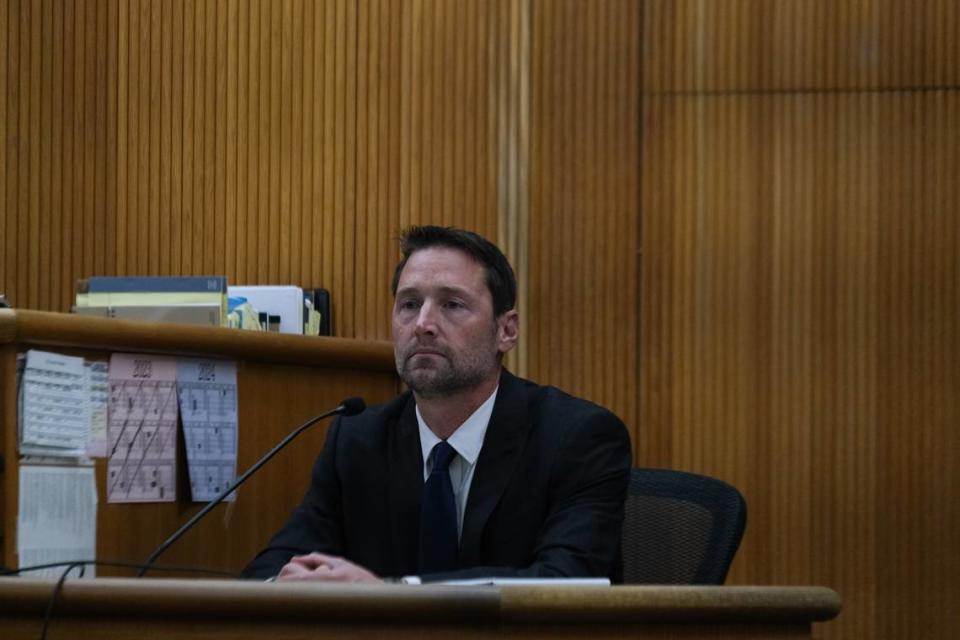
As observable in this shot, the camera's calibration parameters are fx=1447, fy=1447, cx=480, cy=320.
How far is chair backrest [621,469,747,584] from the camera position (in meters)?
2.76

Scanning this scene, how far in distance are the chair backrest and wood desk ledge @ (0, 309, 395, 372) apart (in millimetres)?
984

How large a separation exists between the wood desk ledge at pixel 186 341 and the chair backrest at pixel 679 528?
0.98 m

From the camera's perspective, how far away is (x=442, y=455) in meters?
2.96

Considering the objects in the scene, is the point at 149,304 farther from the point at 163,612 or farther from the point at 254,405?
the point at 163,612

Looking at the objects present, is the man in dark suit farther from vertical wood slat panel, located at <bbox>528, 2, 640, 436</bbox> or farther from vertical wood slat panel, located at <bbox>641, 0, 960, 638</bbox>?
vertical wood slat panel, located at <bbox>641, 0, 960, 638</bbox>

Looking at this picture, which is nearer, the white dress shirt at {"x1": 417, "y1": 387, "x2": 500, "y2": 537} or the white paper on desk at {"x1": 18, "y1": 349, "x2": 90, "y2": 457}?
the white paper on desk at {"x1": 18, "y1": 349, "x2": 90, "y2": 457}

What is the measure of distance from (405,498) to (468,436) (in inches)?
7.3

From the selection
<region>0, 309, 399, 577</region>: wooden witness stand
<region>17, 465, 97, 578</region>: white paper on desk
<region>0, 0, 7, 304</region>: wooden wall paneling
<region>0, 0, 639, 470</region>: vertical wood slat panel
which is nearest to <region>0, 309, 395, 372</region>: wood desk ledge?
<region>0, 309, 399, 577</region>: wooden witness stand

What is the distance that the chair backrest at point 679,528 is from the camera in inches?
108

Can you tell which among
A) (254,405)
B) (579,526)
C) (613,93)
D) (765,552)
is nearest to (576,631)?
(579,526)

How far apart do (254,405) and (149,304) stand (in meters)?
0.37

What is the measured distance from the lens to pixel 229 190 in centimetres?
426

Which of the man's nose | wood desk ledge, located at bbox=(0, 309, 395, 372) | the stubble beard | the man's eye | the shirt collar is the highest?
the man's eye

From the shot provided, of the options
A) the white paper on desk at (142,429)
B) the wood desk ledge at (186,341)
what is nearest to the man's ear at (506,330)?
the wood desk ledge at (186,341)
